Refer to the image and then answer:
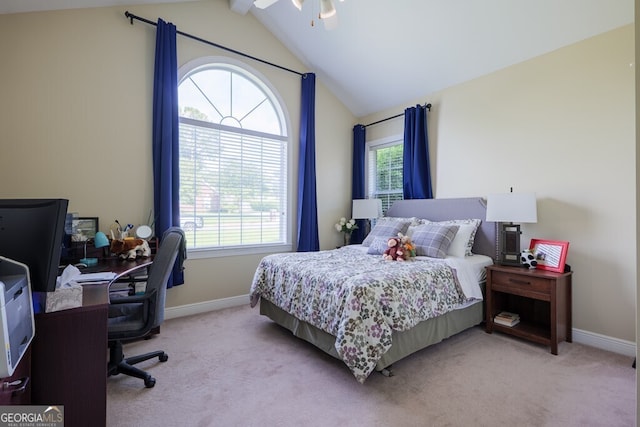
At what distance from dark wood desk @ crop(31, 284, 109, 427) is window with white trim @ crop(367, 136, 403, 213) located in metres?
3.91

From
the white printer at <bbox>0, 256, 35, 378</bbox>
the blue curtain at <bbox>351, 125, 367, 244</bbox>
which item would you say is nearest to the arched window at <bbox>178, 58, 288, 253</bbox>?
the blue curtain at <bbox>351, 125, 367, 244</bbox>

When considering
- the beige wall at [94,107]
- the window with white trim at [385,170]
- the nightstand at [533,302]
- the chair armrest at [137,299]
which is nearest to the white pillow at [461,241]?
the nightstand at [533,302]

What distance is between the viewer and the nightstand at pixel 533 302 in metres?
2.48

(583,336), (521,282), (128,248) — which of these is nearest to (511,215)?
(521,282)

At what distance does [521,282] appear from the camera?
266 centimetres

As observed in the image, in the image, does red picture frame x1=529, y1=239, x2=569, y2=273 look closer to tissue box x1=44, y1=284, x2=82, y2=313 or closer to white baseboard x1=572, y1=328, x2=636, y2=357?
white baseboard x1=572, y1=328, x2=636, y2=357

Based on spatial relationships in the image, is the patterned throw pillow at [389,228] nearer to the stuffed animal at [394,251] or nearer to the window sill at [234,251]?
the stuffed animal at [394,251]

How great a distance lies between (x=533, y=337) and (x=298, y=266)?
215 centimetres

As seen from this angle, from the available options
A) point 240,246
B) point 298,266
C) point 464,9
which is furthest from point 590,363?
point 240,246

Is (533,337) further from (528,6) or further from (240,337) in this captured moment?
(528,6)

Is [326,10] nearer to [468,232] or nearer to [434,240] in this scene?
[434,240]

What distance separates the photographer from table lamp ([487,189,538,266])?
8.83ft

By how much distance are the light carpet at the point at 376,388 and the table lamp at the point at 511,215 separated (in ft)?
2.67

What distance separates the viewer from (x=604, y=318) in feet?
8.48
